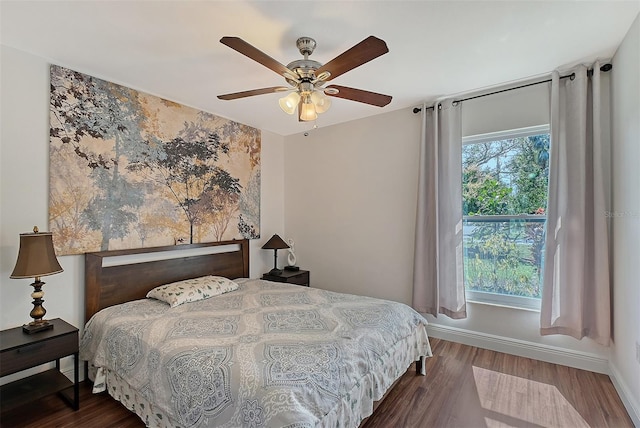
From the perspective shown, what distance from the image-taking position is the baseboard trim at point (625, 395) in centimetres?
196

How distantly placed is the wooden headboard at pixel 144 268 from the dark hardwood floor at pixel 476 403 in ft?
2.38

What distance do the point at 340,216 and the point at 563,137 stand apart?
2.43 metres

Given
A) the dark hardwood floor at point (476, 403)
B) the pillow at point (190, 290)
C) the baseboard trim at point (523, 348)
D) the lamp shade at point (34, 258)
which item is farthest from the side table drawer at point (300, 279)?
the lamp shade at point (34, 258)

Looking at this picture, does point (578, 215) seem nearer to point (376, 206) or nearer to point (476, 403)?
point (476, 403)

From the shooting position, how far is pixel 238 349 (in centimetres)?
173

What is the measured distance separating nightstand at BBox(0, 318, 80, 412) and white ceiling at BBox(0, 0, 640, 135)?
2047mm

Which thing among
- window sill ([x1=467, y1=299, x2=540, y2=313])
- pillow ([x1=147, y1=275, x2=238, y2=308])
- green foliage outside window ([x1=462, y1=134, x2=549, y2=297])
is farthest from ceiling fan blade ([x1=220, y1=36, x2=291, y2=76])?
window sill ([x1=467, y1=299, x2=540, y2=313])

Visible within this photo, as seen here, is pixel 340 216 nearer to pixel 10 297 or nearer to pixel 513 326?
pixel 513 326

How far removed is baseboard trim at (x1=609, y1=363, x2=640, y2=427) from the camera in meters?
1.96

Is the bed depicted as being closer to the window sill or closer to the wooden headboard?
the wooden headboard

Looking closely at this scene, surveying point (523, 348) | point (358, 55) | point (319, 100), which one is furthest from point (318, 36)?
point (523, 348)

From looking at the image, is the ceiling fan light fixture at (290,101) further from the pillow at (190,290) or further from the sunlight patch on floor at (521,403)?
the sunlight patch on floor at (521,403)

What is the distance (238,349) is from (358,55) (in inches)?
70.5

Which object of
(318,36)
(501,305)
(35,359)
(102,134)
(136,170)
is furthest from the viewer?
(501,305)
